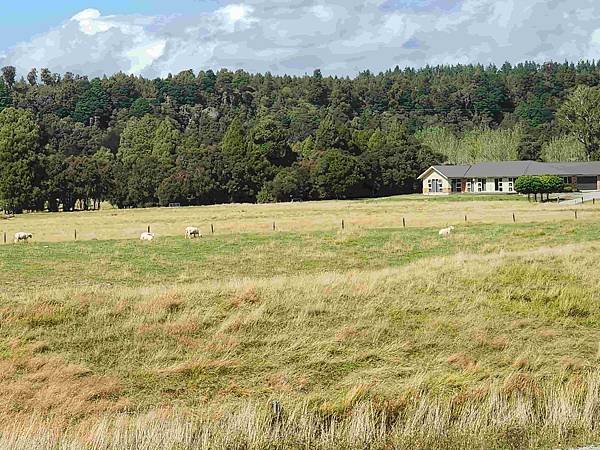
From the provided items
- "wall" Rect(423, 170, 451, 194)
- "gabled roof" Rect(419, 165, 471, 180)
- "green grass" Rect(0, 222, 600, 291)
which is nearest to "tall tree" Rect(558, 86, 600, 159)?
"gabled roof" Rect(419, 165, 471, 180)

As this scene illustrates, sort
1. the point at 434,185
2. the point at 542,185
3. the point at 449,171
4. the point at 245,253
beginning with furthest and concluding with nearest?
the point at 434,185 → the point at 449,171 → the point at 542,185 → the point at 245,253

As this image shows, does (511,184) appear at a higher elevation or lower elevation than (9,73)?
lower

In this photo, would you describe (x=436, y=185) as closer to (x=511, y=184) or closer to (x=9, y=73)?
(x=511, y=184)

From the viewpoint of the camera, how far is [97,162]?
99.5 meters

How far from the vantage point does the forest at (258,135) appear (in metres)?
96.6

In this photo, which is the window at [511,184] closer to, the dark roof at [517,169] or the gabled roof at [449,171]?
the dark roof at [517,169]

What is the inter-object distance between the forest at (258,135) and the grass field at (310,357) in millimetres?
69383

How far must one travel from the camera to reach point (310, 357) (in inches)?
A: 661

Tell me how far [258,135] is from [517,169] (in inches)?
1407

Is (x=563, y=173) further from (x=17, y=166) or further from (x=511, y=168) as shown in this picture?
(x=17, y=166)

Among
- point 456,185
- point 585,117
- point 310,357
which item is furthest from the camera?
point 585,117

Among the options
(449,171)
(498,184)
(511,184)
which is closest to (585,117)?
(498,184)

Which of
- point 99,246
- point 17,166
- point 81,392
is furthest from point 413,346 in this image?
point 17,166

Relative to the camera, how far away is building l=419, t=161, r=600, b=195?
106375 mm
